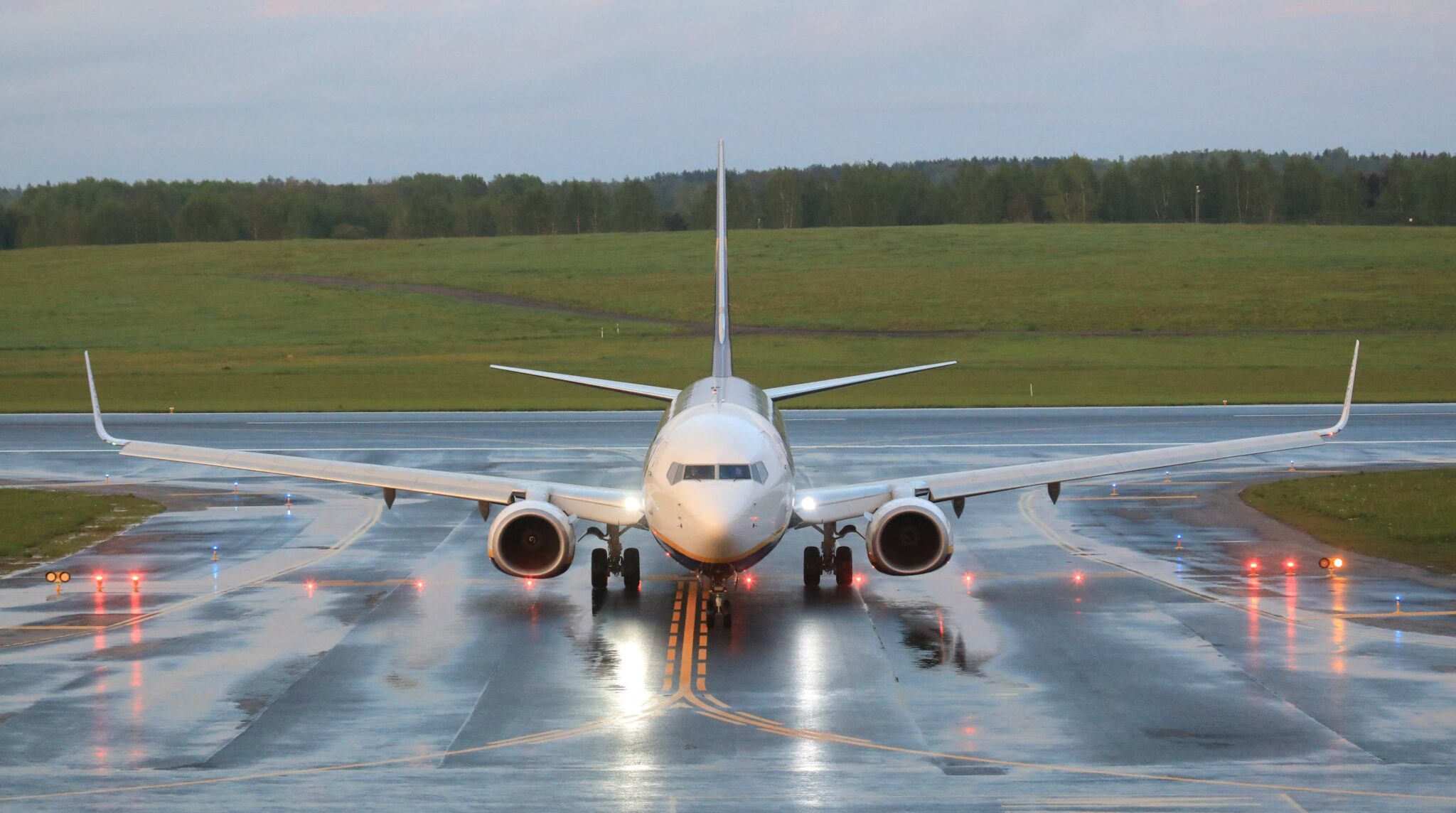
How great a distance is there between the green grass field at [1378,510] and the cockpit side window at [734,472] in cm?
1626

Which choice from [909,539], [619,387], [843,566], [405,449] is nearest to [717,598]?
[909,539]

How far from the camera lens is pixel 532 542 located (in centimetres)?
2845

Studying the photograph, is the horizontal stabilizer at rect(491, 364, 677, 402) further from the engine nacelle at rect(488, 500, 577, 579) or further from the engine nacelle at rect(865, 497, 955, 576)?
the engine nacelle at rect(865, 497, 955, 576)

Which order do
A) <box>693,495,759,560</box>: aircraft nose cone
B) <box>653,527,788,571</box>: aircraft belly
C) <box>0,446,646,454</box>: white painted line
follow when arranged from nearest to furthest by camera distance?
<box>693,495,759,560</box>: aircraft nose cone → <box>653,527,788,571</box>: aircraft belly → <box>0,446,646,454</box>: white painted line

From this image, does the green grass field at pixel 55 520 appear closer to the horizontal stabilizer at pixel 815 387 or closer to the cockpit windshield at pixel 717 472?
the cockpit windshield at pixel 717 472

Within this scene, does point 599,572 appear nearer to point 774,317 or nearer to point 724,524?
point 724,524

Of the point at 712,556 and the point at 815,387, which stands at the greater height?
the point at 815,387

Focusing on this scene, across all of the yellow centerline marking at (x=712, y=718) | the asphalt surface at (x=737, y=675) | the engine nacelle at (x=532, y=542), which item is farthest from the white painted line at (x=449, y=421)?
the yellow centerline marking at (x=712, y=718)

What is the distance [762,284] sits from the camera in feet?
480

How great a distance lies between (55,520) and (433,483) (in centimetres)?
1508

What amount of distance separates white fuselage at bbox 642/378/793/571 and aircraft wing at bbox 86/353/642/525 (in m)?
1.44

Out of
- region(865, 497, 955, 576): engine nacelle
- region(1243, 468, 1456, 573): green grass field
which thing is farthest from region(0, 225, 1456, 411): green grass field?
region(865, 497, 955, 576): engine nacelle

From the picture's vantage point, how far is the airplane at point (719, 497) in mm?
26672

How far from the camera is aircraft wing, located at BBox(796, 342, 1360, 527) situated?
30.2 meters
